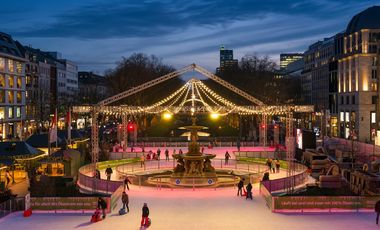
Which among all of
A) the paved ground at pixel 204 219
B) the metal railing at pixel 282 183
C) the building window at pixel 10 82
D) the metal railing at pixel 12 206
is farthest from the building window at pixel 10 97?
the metal railing at pixel 282 183

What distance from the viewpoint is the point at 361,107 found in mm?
82562

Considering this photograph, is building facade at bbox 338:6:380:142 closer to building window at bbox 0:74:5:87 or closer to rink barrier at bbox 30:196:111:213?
building window at bbox 0:74:5:87

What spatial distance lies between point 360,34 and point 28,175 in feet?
203

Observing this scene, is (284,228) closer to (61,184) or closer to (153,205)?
(153,205)

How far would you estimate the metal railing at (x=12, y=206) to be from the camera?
27013 mm

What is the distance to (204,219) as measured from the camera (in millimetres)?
26266

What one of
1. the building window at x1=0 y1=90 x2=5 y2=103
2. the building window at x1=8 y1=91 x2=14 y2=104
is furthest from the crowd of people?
the building window at x1=8 y1=91 x2=14 y2=104

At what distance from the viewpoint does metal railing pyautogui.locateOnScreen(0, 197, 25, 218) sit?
2701cm

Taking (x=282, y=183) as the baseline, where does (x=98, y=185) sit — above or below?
below

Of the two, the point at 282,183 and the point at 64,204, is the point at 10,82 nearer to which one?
the point at 64,204

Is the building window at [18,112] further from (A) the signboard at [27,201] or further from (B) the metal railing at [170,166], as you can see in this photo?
(A) the signboard at [27,201]

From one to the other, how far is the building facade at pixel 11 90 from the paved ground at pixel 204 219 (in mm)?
55532

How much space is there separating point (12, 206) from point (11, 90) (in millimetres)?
61527

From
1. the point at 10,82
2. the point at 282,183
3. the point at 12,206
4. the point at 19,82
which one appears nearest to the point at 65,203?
the point at 12,206
